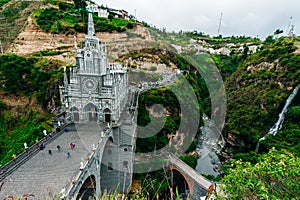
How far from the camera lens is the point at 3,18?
5741cm

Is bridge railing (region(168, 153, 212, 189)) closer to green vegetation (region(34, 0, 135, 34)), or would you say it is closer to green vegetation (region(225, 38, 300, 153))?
green vegetation (region(225, 38, 300, 153))

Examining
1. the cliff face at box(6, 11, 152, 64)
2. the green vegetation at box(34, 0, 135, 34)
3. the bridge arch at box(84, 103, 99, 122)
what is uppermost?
the green vegetation at box(34, 0, 135, 34)

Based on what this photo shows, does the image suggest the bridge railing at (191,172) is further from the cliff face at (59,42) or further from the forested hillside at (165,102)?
the cliff face at (59,42)

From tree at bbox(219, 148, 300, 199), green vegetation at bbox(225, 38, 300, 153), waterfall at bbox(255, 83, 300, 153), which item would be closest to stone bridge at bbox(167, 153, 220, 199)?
tree at bbox(219, 148, 300, 199)

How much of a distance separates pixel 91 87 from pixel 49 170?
12209mm

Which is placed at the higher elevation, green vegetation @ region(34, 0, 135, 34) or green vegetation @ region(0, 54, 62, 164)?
green vegetation @ region(34, 0, 135, 34)

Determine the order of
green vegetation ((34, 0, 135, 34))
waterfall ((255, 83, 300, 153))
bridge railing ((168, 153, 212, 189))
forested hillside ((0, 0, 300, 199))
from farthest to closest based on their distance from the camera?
green vegetation ((34, 0, 135, 34)) → waterfall ((255, 83, 300, 153)) → forested hillside ((0, 0, 300, 199)) → bridge railing ((168, 153, 212, 189))

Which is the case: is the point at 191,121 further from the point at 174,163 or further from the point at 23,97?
the point at 23,97

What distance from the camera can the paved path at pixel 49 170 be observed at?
12359mm

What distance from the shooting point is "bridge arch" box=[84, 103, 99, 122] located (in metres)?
25.4

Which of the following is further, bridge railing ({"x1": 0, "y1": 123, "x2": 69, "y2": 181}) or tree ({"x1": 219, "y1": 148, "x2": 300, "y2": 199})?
bridge railing ({"x1": 0, "y1": 123, "x2": 69, "y2": 181})

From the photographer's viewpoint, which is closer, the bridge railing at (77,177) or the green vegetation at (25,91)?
the bridge railing at (77,177)

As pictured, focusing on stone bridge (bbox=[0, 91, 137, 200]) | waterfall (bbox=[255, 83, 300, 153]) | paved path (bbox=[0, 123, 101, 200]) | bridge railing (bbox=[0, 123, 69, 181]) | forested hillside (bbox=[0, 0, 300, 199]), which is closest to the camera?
paved path (bbox=[0, 123, 101, 200])

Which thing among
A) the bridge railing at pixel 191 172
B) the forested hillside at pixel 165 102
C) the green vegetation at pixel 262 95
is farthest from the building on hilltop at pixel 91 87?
the green vegetation at pixel 262 95
